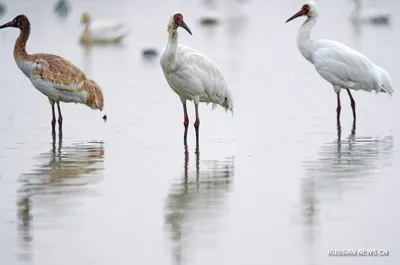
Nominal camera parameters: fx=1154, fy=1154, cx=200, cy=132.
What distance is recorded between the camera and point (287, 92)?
2202cm

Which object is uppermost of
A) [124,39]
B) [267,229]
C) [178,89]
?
[124,39]

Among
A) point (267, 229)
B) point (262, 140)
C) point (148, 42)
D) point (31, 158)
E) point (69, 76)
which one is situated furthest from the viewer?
point (148, 42)

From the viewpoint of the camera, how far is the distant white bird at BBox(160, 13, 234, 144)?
15125 mm

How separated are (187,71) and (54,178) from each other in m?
3.39

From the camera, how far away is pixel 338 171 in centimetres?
1261

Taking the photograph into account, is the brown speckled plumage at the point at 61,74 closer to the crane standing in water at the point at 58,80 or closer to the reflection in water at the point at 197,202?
the crane standing in water at the point at 58,80

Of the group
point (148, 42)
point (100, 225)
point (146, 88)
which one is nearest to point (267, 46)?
point (148, 42)

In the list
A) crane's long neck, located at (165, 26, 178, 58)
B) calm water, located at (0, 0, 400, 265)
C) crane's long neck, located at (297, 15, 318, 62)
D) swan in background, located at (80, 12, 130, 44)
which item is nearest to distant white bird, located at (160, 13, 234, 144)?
crane's long neck, located at (165, 26, 178, 58)

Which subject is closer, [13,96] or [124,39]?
[13,96]

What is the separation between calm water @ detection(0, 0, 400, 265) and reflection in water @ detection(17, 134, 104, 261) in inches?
0.9

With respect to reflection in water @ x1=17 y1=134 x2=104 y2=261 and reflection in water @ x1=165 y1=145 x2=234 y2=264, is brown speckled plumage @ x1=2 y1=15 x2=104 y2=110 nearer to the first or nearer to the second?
reflection in water @ x1=17 y1=134 x2=104 y2=261

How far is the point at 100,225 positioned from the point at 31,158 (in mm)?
4202

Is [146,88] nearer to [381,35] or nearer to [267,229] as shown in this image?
[267,229]

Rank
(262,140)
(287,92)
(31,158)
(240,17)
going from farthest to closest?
(240,17) → (287,92) → (262,140) → (31,158)
